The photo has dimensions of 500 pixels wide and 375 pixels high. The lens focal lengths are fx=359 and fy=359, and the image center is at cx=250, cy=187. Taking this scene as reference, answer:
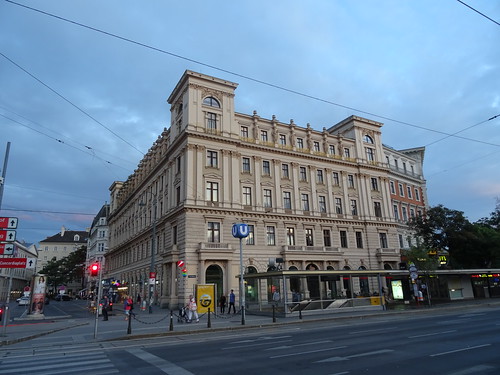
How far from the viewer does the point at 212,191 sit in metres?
41.5

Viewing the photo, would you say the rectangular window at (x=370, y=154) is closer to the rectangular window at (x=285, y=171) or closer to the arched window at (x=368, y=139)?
the arched window at (x=368, y=139)

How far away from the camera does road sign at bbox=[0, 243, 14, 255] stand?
18.7 m

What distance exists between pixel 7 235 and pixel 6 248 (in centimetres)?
78

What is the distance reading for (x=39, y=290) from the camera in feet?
108

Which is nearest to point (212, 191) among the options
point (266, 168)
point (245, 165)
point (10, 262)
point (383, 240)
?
point (245, 165)

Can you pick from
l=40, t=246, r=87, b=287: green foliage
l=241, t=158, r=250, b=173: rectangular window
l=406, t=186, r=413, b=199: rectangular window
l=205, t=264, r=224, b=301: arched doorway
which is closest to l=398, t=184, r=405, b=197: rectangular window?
l=406, t=186, r=413, b=199: rectangular window

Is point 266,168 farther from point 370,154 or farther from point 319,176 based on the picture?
point 370,154

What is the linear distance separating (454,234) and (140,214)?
47.3 m

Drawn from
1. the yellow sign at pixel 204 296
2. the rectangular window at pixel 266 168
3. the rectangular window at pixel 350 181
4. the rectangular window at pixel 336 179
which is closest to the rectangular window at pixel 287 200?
the rectangular window at pixel 266 168

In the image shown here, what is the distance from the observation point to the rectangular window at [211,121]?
43.4 meters

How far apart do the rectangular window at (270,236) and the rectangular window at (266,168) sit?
6980 mm

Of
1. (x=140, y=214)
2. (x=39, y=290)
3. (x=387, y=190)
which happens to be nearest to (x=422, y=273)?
(x=387, y=190)

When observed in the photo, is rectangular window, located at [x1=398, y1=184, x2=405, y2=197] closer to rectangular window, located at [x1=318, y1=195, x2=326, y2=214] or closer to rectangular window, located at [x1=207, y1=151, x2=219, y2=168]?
rectangular window, located at [x1=318, y1=195, x2=326, y2=214]

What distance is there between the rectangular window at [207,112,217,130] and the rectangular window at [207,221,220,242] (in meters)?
11.6
